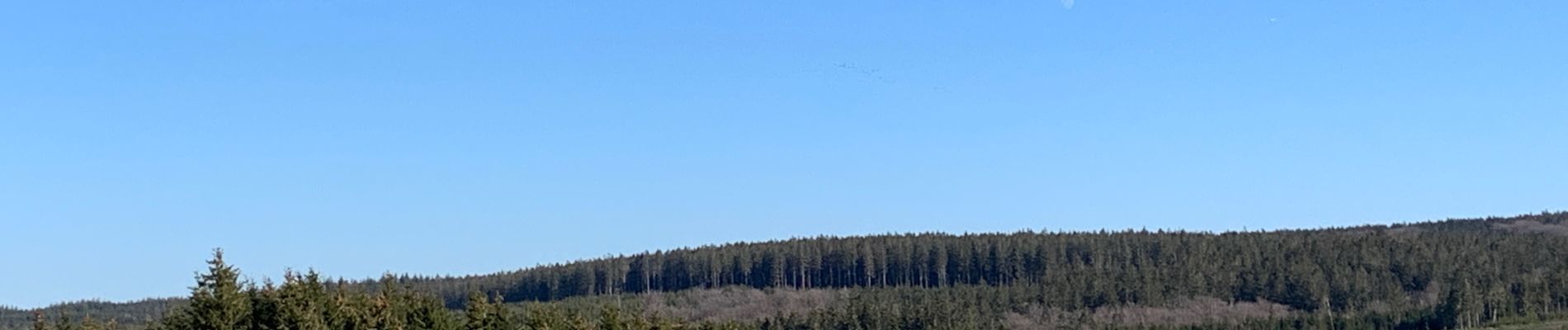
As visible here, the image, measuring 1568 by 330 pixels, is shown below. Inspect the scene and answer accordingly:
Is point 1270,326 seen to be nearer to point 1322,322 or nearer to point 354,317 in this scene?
point 1322,322

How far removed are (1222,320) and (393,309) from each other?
14970 centimetres

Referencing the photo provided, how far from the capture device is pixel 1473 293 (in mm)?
190625

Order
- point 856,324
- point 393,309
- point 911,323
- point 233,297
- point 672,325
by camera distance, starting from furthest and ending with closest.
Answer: point 911,323, point 856,324, point 672,325, point 393,309, point 233,297

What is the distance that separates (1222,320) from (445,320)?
146651mm

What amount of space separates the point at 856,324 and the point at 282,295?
123608mm

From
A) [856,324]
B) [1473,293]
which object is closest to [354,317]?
[856,324]

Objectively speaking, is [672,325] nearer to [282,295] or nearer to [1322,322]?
[282,295]

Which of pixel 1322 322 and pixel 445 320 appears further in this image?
pixel 1322 322

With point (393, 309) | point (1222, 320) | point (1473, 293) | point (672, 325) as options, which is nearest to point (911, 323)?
point (1222, 320)

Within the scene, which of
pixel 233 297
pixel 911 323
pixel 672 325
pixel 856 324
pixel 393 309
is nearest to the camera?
pixel 233 297

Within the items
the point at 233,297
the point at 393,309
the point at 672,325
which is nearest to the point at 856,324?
the point at 672,325

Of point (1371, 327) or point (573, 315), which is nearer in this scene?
point (573, 315)

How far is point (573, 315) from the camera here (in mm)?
62500

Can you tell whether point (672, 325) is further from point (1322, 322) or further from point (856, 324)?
point (1322, 322)
